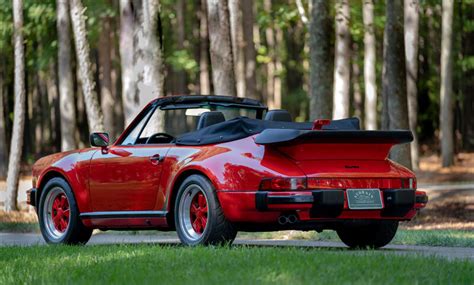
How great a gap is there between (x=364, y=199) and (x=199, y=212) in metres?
1.55

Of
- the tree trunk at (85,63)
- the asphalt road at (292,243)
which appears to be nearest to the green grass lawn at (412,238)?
the asphalt road at (292,243)

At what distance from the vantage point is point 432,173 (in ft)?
126

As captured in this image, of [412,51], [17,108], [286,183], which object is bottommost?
[286,183]

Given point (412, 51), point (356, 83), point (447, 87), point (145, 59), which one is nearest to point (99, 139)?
point (145, 59)

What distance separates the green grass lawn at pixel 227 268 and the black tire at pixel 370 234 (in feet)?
5.73

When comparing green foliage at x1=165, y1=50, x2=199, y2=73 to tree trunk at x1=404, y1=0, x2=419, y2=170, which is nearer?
tree trunk at x1=404, y1=0, x2=419, y2=170

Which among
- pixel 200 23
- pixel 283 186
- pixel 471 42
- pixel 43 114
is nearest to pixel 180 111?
pixel 283 186

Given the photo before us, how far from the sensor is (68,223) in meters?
13.2

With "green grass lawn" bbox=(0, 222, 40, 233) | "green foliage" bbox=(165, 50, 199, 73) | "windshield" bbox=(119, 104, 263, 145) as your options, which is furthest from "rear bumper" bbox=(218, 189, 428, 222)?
"green foliage" bbox=(165, 50, 199, 73)

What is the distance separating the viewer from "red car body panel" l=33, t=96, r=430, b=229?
10.9m

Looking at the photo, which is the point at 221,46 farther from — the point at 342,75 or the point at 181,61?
the point at 181,61

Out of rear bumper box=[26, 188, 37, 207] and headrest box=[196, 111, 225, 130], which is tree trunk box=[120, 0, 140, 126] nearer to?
rear bumper box=[26, 188, 37, 207]

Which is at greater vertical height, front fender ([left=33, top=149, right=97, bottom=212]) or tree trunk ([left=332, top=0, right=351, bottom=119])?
tree trunk ([left=332, top=0, right=351, bottom=119])

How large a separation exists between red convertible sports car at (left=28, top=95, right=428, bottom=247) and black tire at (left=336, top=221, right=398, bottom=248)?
0.04 feet
